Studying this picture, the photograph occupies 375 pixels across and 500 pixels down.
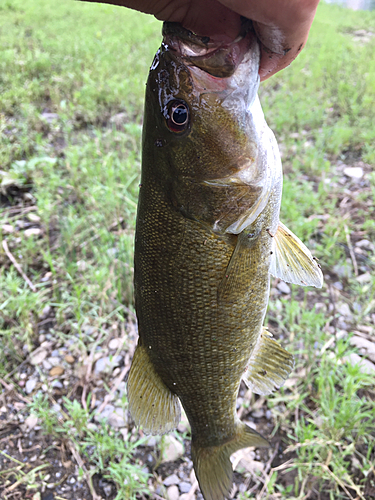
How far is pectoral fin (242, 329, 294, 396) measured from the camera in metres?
1.64

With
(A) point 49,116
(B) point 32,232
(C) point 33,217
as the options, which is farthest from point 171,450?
(A) point 49,116

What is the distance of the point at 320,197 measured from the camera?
3922 mm

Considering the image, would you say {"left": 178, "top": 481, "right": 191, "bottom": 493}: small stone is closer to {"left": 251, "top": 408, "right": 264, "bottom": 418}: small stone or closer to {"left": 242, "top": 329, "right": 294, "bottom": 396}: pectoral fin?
{"left": 251, "top": 408, "right": 264, "bottom": 418}: small stone

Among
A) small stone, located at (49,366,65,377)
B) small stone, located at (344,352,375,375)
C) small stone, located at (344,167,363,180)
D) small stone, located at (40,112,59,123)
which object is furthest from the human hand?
small stone, located at (40,112,59,123)

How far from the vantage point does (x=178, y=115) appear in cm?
117

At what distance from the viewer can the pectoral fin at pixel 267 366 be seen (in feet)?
5.39

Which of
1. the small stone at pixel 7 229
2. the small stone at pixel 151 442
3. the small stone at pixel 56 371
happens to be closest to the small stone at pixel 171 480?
the small stone at pixel 151 442

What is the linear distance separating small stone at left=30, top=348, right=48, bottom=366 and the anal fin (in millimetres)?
1594

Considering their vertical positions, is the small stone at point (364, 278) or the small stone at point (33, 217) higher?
the small stone at point (364, 278)

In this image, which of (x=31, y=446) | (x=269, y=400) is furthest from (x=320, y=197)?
(x=31, y=446)

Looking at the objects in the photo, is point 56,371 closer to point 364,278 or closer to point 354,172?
point 364,278

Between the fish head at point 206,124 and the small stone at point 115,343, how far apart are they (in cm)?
184

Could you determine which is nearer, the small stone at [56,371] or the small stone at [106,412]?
the small stone at [106,412]

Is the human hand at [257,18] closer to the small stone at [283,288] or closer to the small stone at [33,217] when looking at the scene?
the small stone at [283,288]
